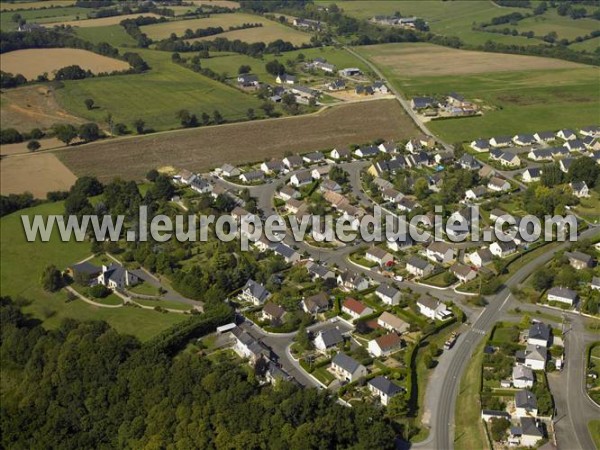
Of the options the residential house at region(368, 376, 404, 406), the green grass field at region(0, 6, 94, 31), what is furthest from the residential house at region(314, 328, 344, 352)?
the green grass field at region(0, 6, 94, 31)

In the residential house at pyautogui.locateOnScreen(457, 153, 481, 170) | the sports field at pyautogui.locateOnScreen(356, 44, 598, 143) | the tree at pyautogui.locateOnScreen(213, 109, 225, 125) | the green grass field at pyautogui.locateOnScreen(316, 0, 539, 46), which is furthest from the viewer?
the green grass field at pyautogui.locateOnScreen(316, 0, 539, 46)

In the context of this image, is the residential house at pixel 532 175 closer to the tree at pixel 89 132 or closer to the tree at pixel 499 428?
the tree at pixel 499 428

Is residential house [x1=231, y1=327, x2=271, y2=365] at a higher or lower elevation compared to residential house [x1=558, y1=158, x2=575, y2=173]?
lower

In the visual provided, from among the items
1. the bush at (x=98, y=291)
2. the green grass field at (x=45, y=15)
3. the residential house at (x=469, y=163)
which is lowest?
the bush at (x=98, y=291)

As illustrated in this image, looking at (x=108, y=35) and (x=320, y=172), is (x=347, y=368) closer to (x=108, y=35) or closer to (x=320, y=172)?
(x=320, y=172)

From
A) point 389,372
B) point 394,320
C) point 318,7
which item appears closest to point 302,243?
point 394,320

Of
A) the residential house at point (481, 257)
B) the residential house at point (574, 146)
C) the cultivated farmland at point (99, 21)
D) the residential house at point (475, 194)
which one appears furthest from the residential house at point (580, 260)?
the cultivated farmland at point (99, 21)

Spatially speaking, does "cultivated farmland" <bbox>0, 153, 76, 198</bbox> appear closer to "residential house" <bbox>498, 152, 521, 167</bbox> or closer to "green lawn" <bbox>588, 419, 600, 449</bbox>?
"residential house" <bbox>498, 152, 521, 167</bbox>

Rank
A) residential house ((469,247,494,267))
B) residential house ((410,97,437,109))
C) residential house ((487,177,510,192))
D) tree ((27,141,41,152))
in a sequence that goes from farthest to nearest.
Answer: residential house ((410,97,437,109)), tree ((27,141,41,152)), residential house ((487,177,510,192)), residential house ((469,247,494,267))
